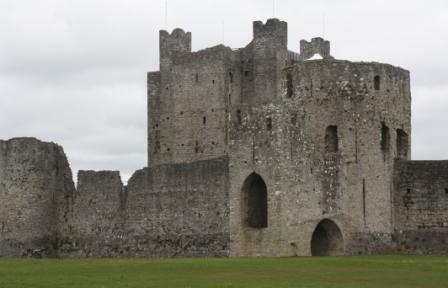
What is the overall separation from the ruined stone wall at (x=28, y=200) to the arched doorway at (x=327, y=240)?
13.7 m

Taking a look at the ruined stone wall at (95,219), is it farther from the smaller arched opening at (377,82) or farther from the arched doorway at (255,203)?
the smaller arched opening at (377,82)

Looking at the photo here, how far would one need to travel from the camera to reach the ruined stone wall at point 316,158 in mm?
43188

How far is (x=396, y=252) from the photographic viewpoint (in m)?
44.3

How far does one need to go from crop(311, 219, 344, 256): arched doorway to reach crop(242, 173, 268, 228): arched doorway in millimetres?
2261

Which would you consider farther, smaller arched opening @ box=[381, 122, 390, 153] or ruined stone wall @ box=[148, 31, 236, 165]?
ruined stone wall @ box=[148, 31, 236, 165]

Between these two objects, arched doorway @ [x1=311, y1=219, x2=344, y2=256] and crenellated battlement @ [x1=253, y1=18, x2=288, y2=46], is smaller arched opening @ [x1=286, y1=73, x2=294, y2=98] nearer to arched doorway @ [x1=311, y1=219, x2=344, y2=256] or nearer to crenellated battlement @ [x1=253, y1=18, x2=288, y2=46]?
arched doorway @ [x1=311, y1=219, x2=344, y2=256]

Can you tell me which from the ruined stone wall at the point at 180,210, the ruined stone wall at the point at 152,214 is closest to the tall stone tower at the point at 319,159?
the ruined stone wall at the point at 180,210

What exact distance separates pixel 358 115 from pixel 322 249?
19.3ft

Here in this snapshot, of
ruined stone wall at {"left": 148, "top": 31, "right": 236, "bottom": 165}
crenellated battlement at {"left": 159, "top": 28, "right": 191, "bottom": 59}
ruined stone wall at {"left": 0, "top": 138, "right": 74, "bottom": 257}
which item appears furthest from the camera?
crenellated battlement at {"left": 159, "top": 28, "right": 191, "bottom": 59}

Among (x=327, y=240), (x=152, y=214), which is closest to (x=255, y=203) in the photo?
(x=327, y=240)

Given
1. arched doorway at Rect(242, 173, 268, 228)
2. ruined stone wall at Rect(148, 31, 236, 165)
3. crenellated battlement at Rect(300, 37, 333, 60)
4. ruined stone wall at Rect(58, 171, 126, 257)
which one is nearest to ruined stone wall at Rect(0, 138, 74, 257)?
ruined stone wall at Rect(58, 171, 126, 257)

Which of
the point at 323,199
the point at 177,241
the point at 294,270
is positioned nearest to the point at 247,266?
the point at 294,270

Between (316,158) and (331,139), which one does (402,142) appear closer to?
(331,139)

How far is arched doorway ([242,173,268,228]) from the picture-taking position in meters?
44.8
